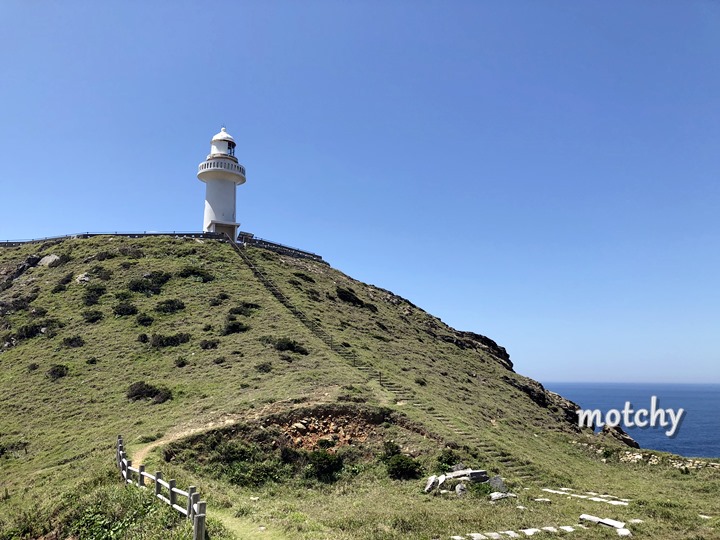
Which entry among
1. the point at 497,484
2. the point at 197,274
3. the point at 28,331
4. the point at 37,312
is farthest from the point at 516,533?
the point at 37,312

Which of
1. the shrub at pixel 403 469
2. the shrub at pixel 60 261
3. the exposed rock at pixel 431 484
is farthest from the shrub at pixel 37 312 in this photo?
Result: the exposed rock at pixel 431 484

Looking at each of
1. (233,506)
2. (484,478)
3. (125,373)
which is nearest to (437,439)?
(484,478)

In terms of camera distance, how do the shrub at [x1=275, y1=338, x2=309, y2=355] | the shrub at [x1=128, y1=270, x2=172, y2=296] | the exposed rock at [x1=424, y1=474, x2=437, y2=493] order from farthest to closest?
the shrub at [x1=128, y1=270, x2=172, y2=296], the shrub at [x1=275, y1=338, x2=309, y2=355], the exposed rock at [x1=424, y1=474, x2=437, y2=493]

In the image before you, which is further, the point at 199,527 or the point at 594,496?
the point at 594,496

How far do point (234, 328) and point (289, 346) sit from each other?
254 inches

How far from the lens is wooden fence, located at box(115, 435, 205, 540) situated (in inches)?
432

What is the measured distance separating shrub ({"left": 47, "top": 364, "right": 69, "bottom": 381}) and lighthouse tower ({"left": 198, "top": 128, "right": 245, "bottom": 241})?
3180 centimetres

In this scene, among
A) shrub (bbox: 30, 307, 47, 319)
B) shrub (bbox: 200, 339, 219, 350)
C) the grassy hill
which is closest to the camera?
the grassy hill

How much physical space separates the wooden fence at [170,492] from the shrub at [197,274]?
1326 inches

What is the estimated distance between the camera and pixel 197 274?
53.1 meters

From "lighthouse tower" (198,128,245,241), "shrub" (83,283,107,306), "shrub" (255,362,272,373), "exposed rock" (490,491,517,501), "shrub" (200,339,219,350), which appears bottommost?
"exposed rock" (490,491,517,501)

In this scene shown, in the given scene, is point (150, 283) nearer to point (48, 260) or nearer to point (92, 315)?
point (92, 315)

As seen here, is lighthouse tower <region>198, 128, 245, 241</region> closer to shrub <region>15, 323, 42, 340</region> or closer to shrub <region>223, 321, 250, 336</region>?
shrub <region>15, 323, 42, 340</region>

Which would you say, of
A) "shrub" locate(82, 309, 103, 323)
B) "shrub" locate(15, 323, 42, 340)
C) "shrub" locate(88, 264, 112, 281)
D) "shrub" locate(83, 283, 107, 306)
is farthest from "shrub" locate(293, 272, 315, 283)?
"shrub" locate(15, 323, 42, 340)
